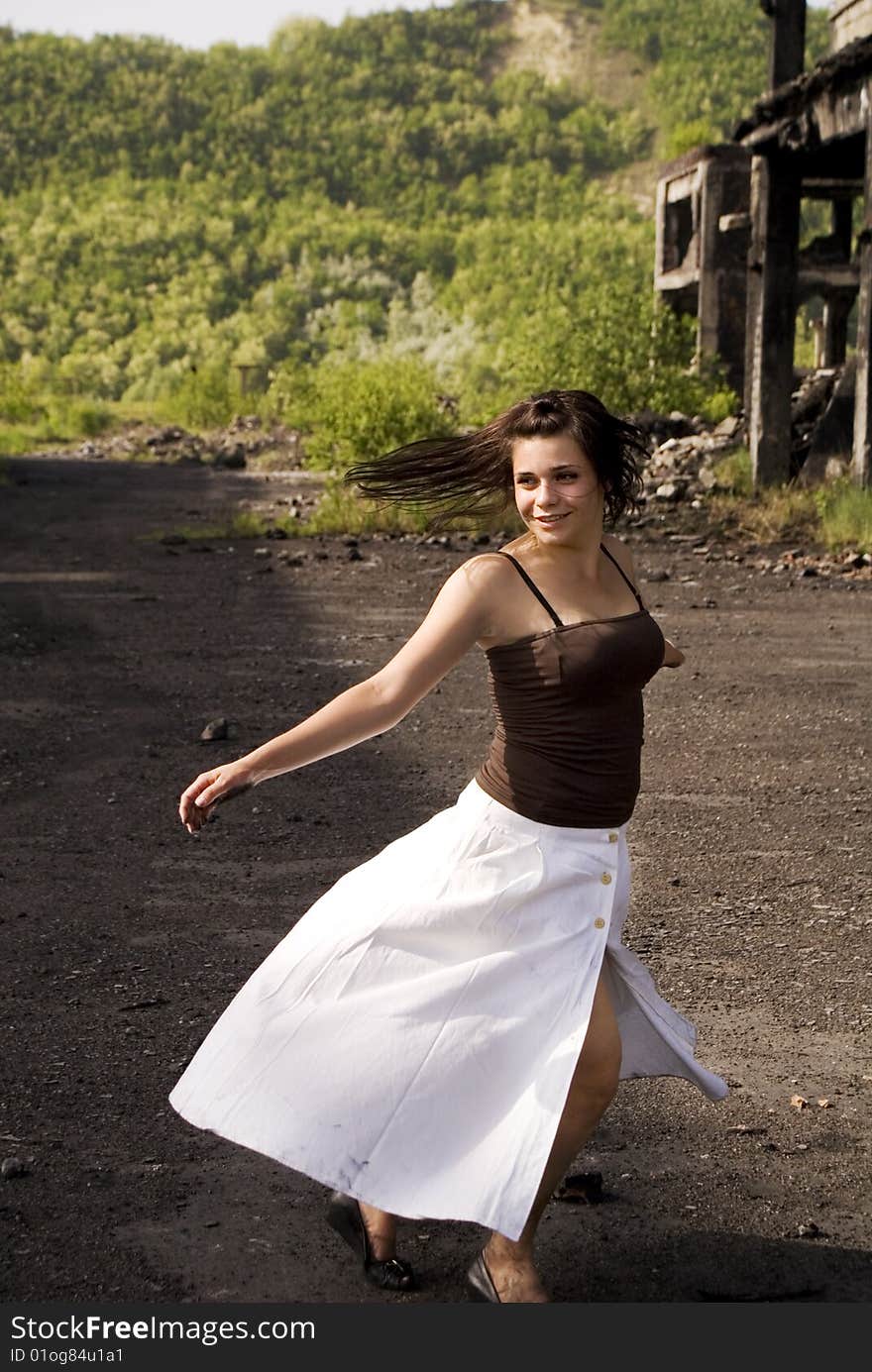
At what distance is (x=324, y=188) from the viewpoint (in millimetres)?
118000

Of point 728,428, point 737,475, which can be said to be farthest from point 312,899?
point 728,428

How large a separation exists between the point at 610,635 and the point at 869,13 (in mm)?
16822

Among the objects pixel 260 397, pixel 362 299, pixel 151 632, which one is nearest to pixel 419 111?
pixel 362 299

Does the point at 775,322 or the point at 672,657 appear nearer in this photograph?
the point at 672,657

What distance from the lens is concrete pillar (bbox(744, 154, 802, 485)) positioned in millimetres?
→ 17422

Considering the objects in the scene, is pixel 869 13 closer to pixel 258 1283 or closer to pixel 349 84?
pixel 258 1283

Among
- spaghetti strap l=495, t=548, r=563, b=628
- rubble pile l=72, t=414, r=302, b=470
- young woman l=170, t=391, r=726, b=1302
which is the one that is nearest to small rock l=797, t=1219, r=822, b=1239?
young woman l=170, t=391, r=726, b=1302

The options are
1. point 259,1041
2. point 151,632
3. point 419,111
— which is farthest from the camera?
point 419,111

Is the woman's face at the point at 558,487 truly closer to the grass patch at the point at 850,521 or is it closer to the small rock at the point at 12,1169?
the small rock at the point at 12,1169

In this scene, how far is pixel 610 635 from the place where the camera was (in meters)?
3.12

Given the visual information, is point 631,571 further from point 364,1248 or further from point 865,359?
point 865,359

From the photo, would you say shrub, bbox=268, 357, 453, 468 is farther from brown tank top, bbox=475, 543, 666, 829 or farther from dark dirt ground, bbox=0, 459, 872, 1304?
brown tank top, bbox=475, 543, 666, 829

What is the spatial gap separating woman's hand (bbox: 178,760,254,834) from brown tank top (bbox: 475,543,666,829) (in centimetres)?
46

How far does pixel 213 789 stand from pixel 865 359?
12875 millimetres
